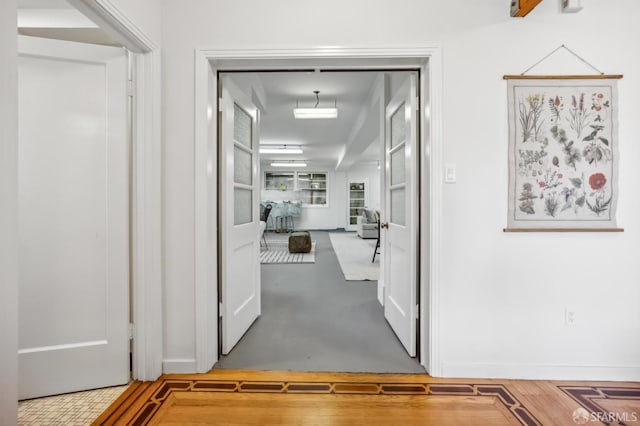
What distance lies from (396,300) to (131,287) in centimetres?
184

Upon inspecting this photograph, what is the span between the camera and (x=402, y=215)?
2.28 m

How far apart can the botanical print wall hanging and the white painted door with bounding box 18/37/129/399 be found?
2.31 m

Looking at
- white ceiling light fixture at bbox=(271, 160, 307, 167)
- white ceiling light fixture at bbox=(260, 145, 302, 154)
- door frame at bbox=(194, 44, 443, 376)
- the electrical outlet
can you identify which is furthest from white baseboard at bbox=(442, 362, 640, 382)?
white ceiling light fixture at bbox=(271, 160, 307, 167)

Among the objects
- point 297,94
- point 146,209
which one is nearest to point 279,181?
point 297,94

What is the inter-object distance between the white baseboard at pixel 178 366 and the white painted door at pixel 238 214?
0.81 feet

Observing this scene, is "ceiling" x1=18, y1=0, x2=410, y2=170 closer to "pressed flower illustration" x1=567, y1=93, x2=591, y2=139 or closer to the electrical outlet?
"pressed flower illustration" x1=567, y1=93, x2=591, y2=139

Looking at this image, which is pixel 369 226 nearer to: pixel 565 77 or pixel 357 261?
pixel 357 261

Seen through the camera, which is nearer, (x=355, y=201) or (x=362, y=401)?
(x=362, y=401)

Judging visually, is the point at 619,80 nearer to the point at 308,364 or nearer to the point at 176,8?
the point at 308,364

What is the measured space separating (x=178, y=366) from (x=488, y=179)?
2.20 m

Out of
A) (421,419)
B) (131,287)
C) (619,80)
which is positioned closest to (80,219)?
(131,287)

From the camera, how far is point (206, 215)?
1.86 metres

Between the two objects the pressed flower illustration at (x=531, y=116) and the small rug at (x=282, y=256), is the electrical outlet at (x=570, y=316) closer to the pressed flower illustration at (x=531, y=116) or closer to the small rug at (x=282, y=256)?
the pressed flower illustration at (x=531, y=116)

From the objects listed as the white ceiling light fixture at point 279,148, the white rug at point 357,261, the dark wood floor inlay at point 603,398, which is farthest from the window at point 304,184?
the dark wood floor inlay at point 603,398
